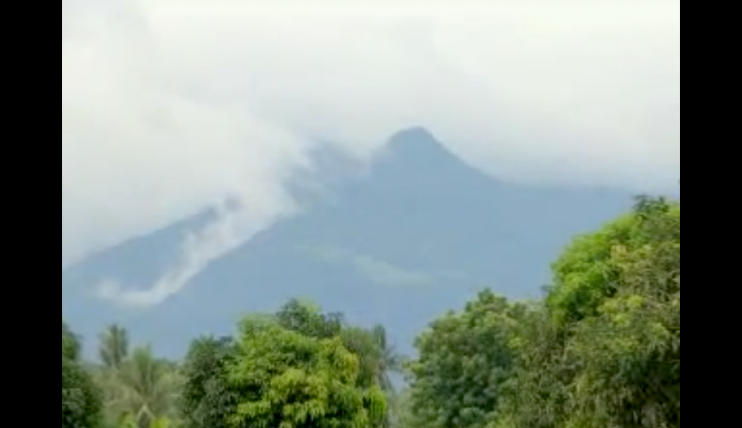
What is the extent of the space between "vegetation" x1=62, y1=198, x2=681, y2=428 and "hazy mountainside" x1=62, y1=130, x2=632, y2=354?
29.8m

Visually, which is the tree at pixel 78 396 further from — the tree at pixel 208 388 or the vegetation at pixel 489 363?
the tree at pixel 208 388

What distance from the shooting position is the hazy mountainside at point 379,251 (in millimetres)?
45000

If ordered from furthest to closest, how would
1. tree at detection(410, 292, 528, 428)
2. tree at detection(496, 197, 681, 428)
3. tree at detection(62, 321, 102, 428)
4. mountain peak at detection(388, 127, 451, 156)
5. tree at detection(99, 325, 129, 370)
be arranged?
mountain peak at detection(388, 127, 451, 156) → tree at detection(99, 325, 129, 370) → tree at detection(410, 292, 528, 428) → tree at detection(62, 321, 102, 428) → tree at detection(496, 197, 681, 428)

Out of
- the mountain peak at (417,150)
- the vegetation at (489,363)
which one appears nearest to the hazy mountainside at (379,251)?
the mountain peak at (417,150)

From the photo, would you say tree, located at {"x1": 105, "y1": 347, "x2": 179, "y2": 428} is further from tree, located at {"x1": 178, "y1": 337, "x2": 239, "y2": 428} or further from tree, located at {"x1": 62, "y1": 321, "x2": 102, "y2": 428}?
tree, located at {"x1": 62, "y1": 321, "x2": 102, "y2": 428}

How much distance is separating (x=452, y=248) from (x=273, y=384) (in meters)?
37.6

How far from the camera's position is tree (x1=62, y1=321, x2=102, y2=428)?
9302 millimetres

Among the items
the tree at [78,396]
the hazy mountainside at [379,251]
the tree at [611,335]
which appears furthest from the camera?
the hazy mountainside at [379,251]

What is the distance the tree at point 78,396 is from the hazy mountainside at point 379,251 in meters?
33.5

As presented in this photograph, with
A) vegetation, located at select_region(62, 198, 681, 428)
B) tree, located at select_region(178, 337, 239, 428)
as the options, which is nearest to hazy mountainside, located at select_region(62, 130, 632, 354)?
vegetation, located at select_region(62, 198, 681, 428)
